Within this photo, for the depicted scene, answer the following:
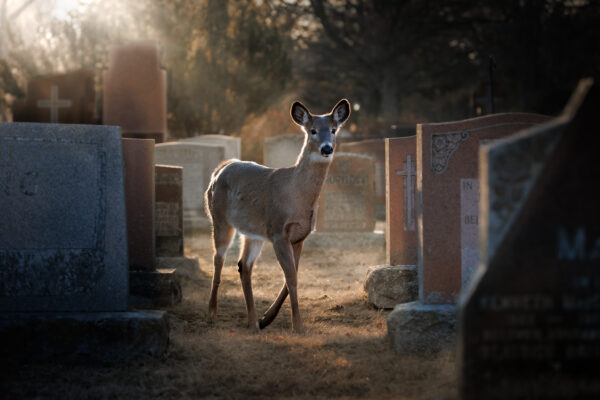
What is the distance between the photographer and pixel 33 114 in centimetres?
1331

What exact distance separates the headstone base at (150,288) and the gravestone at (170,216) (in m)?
2.10

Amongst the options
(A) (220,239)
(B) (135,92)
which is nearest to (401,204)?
(A) (220,239)

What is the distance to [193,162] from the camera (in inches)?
539

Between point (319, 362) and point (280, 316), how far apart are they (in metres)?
2.01

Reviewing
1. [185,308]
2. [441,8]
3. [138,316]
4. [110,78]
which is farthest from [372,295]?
[441,8]

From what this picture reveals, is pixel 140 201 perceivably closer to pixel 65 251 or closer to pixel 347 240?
pixel 65 251

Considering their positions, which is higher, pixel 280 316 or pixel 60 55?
pixel 60 55

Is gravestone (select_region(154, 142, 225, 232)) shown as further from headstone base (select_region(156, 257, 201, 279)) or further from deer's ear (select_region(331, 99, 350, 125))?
deer's ear (select_region(331, 99, 350, 125))

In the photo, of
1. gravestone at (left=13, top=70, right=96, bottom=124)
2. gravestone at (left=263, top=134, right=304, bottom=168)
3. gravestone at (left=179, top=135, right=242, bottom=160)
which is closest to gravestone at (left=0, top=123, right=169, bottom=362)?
gravestone at (left=13, top=70, right=96, bottom=124)

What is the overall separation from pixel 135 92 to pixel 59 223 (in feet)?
27.5

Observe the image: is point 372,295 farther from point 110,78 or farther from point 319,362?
point 110,78

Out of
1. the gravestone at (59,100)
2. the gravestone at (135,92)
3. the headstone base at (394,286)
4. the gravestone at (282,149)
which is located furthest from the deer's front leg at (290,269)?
the gravestone at (282,149)

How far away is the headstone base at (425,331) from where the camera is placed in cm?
521

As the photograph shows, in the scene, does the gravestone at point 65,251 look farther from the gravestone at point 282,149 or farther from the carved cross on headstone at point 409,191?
the gravestone at point 282,149
